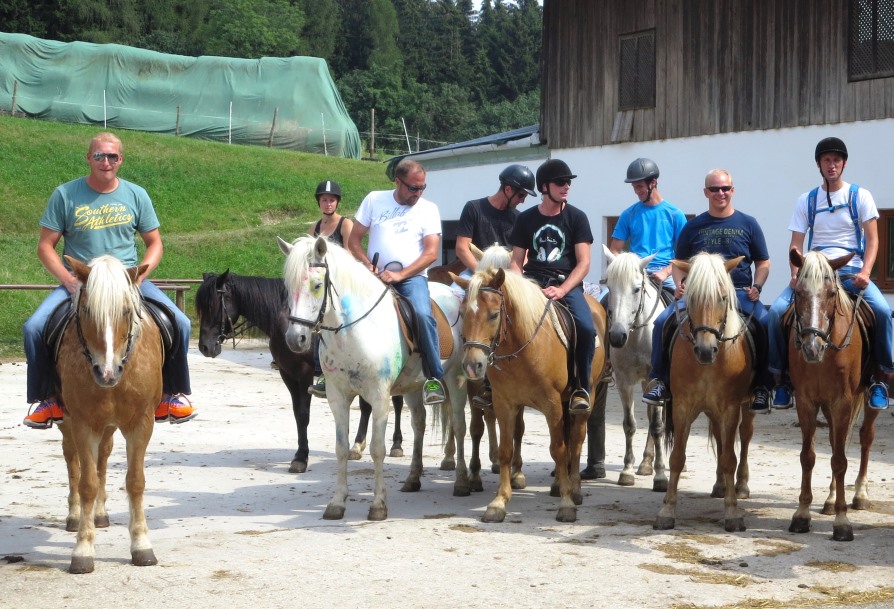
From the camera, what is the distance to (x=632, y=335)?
9.16m

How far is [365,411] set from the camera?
34.5 ft

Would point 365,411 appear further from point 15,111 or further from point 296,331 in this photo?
point 15,111

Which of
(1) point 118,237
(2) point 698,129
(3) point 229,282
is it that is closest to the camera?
(1) point 118,237

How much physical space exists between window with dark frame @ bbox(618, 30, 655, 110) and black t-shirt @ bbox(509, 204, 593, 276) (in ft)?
33.5

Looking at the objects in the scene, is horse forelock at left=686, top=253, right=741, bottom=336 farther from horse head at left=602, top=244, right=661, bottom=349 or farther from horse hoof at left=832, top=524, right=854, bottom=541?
horse hoof at left=832, top=524, right=854, bottom=541

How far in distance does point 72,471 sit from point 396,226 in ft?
9.97

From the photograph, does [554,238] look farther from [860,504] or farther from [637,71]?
[637,71]

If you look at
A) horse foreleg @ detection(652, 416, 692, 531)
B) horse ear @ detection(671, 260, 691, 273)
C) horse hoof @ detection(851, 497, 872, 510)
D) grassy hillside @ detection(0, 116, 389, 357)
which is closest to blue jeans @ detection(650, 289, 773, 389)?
horse ear @ detection(671, 260, 691, 273)

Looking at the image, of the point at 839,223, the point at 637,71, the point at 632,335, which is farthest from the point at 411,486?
the point at 637,71

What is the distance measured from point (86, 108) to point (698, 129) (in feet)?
102

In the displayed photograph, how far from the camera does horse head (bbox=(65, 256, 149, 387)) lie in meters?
5.82

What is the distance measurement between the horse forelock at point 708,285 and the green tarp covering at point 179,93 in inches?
1502

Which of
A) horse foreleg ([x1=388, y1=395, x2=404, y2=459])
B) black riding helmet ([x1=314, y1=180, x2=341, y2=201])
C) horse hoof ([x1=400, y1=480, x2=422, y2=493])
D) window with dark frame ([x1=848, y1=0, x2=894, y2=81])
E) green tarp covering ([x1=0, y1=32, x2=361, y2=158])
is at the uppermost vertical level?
green tarp covering ([x1=0, y1=32, x2=361, y2=158])

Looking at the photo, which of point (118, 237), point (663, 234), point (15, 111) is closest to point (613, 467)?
point (663, 234)
